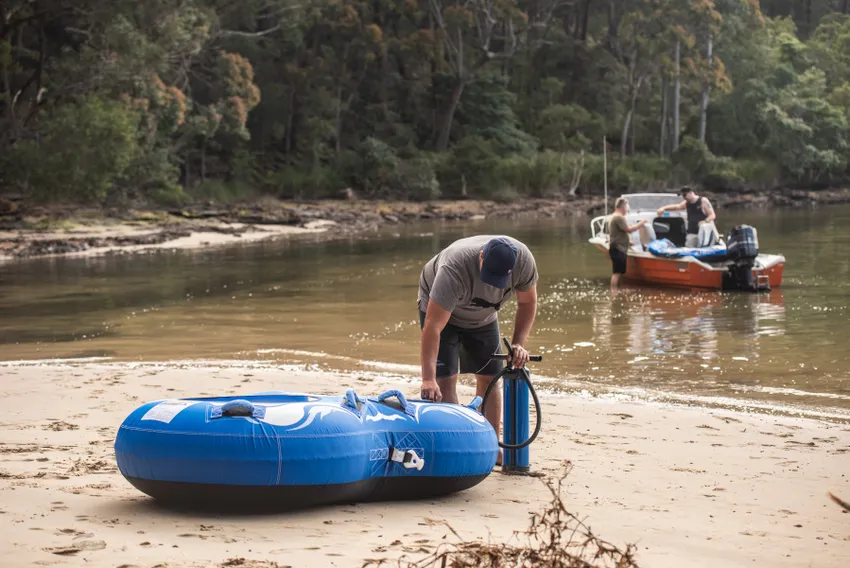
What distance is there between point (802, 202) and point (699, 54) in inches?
338

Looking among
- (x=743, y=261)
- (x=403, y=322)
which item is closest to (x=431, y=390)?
(x=403, y=322)

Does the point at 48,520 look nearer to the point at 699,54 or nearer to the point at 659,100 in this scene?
the point at 699,54

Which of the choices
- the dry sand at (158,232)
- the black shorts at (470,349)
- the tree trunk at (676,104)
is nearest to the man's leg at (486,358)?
the black shorts at (470,349)

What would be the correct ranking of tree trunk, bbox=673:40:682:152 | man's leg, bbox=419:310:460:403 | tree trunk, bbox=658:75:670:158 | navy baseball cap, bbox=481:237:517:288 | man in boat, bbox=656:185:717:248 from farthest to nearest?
tree trunk, bbox=658:75:670:158 < tree trunk, bbox=673:40:682:152 < man in boat, bbox=656:185:717:248 < man's leg, bbox=419:310:460:403 < navy baseball cap, bbox=481:237:517:288

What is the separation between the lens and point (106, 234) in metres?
34.6

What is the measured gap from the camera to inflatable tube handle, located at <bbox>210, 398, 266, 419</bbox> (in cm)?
603

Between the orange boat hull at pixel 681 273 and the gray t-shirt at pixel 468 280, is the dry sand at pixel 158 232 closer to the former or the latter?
the orange boat hull at pixel 681 273

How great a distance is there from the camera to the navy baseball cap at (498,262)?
6.73m

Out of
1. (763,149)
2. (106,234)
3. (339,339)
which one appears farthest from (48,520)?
(763,149)

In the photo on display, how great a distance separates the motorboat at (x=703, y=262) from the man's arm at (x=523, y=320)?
41.6ft

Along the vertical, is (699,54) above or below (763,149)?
above

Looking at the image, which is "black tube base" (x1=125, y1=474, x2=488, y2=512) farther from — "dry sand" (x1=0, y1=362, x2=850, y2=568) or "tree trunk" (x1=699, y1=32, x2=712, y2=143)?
"tree trunk" (x1=699, y1=32, x2=712, y2=143)

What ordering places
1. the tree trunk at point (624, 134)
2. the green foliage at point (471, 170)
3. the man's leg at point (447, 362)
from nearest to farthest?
the man's leg at point (447, 362), the green foliage at point (471, 170), the tree trunk at point (624, 134)

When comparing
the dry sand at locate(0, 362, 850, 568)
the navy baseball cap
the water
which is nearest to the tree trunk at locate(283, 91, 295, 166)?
the water
